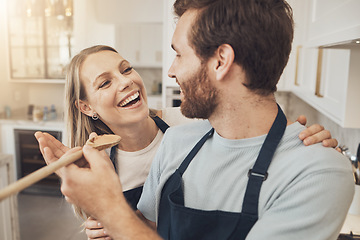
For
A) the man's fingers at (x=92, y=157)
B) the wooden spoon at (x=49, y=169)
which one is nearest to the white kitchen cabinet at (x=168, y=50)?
the wooden spoon at (x=49, y=169)

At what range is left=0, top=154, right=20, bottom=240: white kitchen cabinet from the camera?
7.03 ft

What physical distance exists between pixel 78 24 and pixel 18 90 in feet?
4.07

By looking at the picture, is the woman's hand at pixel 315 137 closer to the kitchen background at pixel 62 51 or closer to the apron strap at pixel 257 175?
the apron strap at pixel 257 175

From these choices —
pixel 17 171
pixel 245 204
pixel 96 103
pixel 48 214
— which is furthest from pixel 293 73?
pixel 17 171

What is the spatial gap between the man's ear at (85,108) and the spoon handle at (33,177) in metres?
0.62

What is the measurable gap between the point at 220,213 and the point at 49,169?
443mm

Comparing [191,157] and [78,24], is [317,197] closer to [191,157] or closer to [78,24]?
[191,157]

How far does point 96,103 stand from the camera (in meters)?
1.30

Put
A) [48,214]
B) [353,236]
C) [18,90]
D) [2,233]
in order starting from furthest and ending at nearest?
[18,90]
[48,214]
[2,233]
[353,236]

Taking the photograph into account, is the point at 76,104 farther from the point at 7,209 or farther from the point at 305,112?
the point at 305,112

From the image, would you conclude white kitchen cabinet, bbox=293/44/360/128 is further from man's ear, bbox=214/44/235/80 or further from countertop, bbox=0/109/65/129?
countertop, bbox=0/109/65/129

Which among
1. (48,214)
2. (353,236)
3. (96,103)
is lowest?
(48,214)

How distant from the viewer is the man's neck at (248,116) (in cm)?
88

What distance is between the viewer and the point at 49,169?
0.61 meters
